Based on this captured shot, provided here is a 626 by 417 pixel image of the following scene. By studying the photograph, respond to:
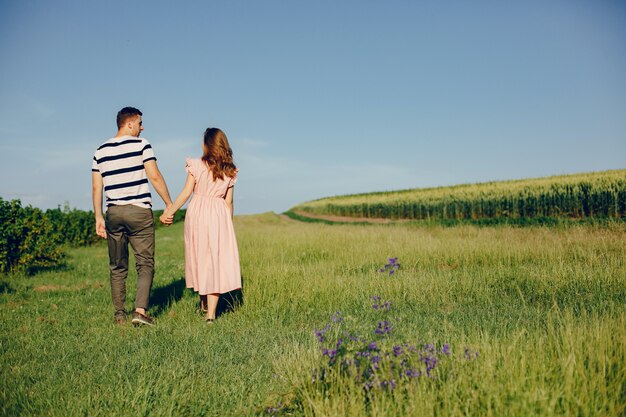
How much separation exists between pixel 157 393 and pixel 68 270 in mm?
8346

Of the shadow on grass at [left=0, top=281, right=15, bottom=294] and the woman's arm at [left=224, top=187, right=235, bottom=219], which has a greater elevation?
the woman's arm at [left=224, top=187, right=235, bottom=219]

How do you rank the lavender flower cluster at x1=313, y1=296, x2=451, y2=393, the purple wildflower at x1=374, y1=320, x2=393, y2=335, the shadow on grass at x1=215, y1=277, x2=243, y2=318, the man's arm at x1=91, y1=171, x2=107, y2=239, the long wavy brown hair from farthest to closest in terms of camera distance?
1. the shadow on grass at x1=215, y1=277, x2=243, y2=318
2. the long wavy brown hair
3. the man's arm at x1=91, y1=171, x2=107, y2=239
4. the purple wildflower at x1=374, y1=320, x2=393, y2=335
5. the lavender flower cluster at x1=313, y1=296, x2=451, y2=393

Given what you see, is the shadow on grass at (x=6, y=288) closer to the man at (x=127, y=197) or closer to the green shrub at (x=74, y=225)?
the man at (x=127, y=197)

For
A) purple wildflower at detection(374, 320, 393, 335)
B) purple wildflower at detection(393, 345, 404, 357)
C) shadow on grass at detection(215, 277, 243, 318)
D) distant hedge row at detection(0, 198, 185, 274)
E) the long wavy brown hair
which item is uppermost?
the long wavy brown hair

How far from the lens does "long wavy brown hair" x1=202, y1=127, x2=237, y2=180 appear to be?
505 cm

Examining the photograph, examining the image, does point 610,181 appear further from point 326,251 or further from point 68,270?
point 68,270

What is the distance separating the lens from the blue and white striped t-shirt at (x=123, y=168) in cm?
484

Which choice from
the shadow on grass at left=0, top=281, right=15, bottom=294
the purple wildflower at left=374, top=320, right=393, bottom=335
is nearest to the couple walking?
the purple wildflower at left=374, top=320, right=393, bottom=335

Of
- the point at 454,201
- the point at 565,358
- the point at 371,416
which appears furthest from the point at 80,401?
the point at 454,201

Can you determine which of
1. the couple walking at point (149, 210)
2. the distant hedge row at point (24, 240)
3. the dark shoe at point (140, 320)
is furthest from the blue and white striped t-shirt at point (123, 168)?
the distant hedge row at point (24, 240)

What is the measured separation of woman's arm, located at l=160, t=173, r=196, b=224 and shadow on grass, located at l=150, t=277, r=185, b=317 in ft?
4.80

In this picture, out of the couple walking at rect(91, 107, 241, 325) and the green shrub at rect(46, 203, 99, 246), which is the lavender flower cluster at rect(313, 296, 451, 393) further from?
the green shrub at rect(46, 203, 99, 246)

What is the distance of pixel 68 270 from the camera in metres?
9.80

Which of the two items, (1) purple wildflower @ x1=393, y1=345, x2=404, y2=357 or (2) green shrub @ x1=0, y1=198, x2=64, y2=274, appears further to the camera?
(2) green shrub @ x1=0, y1=198, x2=64, y2=274
